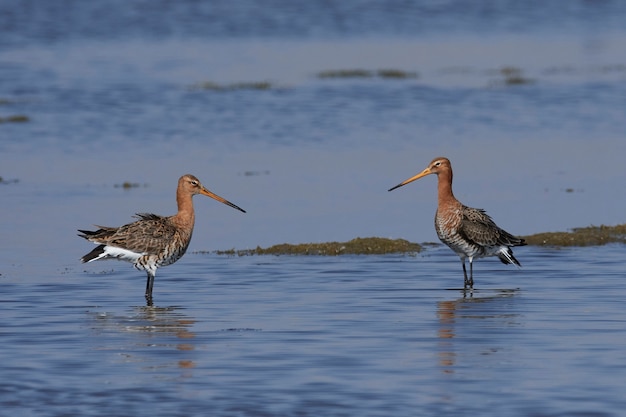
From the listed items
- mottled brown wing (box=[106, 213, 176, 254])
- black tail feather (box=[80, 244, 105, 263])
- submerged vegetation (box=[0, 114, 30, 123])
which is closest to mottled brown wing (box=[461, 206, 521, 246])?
mottled brown wing (box=[106, 213, 176, 254])

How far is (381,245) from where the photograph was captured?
1578cm

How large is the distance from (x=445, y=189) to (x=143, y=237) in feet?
12.1

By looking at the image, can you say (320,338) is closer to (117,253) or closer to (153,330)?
(153,330)

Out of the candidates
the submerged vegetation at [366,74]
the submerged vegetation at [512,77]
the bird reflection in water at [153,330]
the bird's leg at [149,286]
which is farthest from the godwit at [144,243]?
the submerged vegetation at [366,74]

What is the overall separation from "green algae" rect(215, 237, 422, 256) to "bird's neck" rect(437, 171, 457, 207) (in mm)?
1029

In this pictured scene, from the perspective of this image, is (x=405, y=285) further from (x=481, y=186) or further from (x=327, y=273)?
(x=481, y=186)

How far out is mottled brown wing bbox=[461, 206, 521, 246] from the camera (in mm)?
14266

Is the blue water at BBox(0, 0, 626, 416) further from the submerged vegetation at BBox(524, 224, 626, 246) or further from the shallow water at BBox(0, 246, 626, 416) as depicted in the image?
the submerged vegetation at BBox(524, 224, 626, 246)

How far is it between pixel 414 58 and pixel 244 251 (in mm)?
22735

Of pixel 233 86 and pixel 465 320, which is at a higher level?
pixel 233 86

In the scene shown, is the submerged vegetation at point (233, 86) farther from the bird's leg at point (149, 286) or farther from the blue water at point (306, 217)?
the bird's leg at point (149, 286)

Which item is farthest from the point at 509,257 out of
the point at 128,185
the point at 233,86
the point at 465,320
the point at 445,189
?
the point at 233,86

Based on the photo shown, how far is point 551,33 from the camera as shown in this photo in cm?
4400

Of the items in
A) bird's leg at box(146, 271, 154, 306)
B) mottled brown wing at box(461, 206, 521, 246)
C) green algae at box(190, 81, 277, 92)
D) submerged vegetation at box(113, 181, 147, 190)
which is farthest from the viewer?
green algae at box(190, 81, 277, 92)
